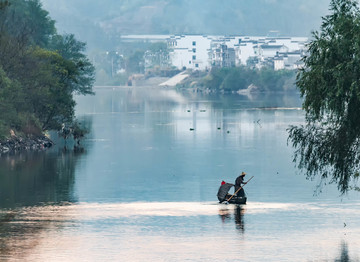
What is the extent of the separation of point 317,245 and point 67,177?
1614 inches

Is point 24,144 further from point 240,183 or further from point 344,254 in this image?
point 344,254

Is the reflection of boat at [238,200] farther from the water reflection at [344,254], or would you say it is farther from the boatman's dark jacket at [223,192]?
the water reflection at [344,254]

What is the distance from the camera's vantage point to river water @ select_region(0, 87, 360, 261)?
174 ft

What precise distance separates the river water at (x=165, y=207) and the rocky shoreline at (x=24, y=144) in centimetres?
249

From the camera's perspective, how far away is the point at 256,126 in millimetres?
161625

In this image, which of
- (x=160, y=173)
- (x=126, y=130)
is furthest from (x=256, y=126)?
(x=160, y=173)

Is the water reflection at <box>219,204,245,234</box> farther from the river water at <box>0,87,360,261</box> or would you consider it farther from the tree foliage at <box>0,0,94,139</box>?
the tree foliage at <box>0,0,94,139</box>

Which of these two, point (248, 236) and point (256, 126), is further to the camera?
point (256, 126)

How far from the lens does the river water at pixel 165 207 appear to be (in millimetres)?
52938

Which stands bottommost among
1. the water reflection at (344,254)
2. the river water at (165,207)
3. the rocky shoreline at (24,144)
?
the water reflection at (344,254)

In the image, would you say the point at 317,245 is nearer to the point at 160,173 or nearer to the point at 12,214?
the point at 12,214

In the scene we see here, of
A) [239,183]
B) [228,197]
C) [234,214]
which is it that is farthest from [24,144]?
[234,214]

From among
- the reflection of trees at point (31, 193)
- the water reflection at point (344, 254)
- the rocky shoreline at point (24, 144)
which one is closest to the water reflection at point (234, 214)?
the water reflection at point (344, 254)

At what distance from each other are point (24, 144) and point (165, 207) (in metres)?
45.4
